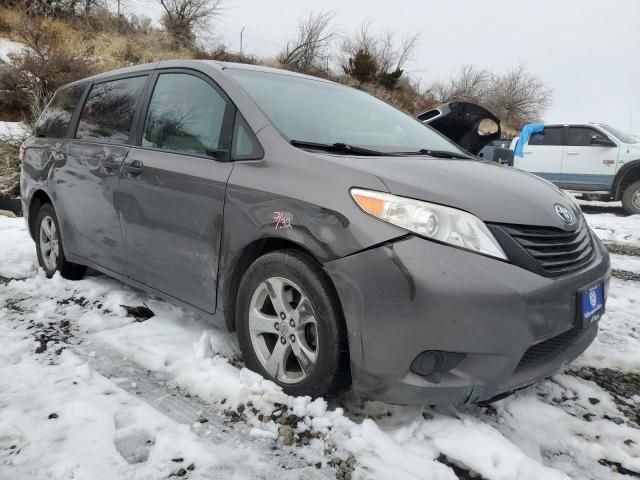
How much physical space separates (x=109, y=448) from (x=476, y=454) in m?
1.40

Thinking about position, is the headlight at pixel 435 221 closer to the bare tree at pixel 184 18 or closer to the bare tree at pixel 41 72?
the bare tree at pixel 41 72

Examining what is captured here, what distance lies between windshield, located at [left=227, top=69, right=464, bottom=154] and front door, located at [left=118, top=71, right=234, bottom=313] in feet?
0.79

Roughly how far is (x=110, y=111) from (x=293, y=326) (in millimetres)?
2251

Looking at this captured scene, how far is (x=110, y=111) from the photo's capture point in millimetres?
3398

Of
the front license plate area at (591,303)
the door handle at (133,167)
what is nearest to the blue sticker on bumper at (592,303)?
the front license plate area at (591,303)

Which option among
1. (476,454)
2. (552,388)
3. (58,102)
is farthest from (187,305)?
(58,102)

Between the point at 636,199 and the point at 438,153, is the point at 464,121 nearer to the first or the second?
the point at 438,153

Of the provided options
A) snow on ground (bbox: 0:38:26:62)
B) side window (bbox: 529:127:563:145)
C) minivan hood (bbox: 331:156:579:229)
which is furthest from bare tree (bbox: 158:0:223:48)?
minivan hood (bbox: 331:156:579:229)

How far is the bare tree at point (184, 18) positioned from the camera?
20547mm

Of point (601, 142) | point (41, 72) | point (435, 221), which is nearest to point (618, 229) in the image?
point (601, 142)

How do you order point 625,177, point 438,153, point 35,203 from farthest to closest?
point 625,177 → point 35,203 → point 438,153

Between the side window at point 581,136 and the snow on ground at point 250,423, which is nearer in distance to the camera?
the snow on ground at point 250,423

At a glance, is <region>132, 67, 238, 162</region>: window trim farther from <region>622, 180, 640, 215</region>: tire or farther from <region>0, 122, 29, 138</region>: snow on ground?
<region>622, 180, 640, 215</region>: tire

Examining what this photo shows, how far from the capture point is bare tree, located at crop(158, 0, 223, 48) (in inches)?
809
